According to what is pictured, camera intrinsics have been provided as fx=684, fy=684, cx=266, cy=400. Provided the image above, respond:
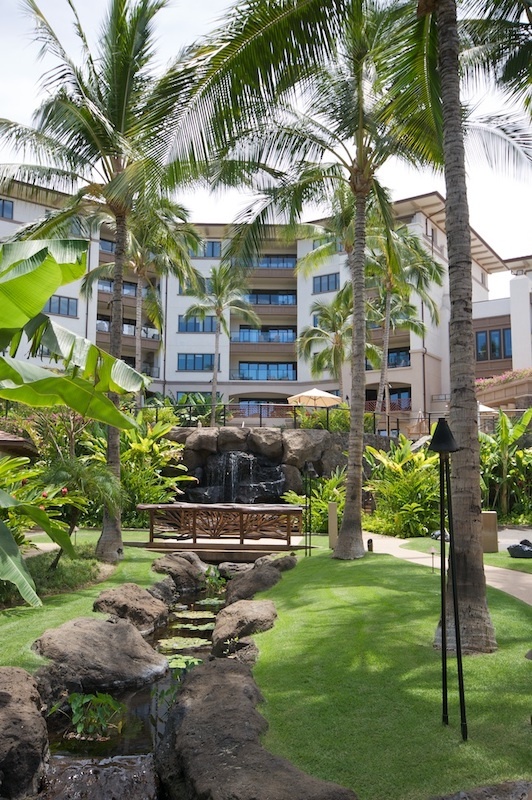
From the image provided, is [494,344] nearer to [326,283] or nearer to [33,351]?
[326,283]

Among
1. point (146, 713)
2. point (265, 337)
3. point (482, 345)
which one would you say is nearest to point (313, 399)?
point (482, 345)

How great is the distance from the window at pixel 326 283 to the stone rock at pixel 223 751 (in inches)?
1771

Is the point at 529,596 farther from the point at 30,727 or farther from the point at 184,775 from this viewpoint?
the point at 30,727

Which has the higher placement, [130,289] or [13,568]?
[130,289]

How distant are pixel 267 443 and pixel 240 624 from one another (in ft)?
55.0

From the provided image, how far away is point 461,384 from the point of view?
7145 millimetres

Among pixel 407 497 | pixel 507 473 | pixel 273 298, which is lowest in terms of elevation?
pixel 407 497

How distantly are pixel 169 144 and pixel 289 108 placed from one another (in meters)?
6.06

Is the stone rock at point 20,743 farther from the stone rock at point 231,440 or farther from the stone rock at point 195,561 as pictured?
the stone rock at point 231,440

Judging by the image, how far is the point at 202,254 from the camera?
169 ft

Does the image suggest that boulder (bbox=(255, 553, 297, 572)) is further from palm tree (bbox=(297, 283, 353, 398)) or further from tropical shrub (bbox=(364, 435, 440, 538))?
palm tree (bbox=(297, 283, 353, 398))

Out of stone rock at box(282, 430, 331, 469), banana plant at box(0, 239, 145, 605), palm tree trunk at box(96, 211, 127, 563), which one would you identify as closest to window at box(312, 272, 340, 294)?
stone rock at box(282, 430, 331, 469)

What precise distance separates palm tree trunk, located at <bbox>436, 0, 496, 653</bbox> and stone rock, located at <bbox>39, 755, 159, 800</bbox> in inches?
125

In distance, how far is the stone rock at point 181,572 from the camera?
14.2 meters
